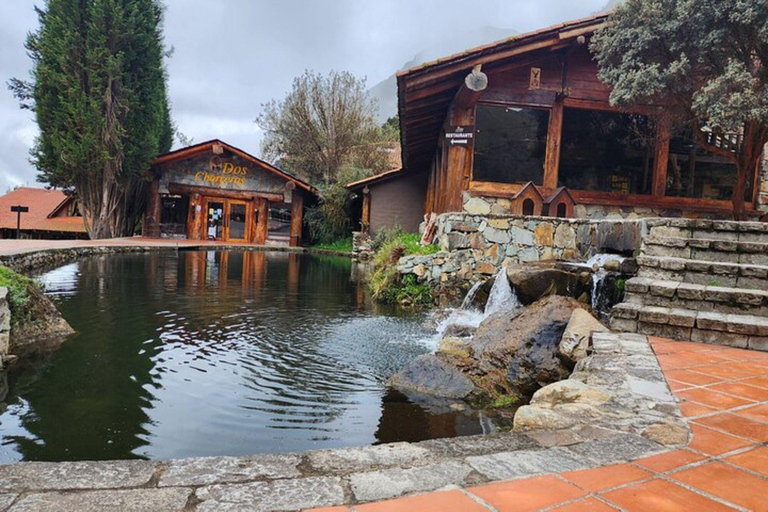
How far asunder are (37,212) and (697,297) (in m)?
30.6

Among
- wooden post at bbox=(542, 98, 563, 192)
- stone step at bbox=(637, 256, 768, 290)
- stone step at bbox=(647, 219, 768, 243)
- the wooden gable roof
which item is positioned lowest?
stone step at bbox=(637, 256, 768, 290)

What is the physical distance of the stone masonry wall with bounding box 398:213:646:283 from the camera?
8.30 meters

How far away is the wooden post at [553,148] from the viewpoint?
449 inches

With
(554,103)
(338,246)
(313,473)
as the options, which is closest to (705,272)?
(313,473)

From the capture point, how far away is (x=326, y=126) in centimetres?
2589

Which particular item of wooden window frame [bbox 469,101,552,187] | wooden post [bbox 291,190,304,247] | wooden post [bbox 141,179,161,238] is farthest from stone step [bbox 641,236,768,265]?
wooden post [bbox 141,179,161,238]

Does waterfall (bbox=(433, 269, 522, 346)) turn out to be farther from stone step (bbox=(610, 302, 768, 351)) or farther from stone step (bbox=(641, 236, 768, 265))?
stone step (bbox=(610, 302, 768, 351))

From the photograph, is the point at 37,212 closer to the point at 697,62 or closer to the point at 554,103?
the point at 554,103

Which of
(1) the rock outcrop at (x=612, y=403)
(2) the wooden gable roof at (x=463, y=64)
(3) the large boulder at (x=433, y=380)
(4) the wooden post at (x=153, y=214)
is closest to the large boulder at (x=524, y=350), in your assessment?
(3) the large boulder at (x=433, y=380)

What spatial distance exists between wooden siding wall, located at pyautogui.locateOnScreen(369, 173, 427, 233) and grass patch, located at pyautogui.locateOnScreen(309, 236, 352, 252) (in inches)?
126

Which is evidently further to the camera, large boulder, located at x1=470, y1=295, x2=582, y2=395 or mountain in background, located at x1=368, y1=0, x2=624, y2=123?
mountain in background, located at x1=368, y1=0, x2=624, y2=123

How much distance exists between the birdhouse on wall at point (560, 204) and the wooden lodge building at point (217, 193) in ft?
47.4

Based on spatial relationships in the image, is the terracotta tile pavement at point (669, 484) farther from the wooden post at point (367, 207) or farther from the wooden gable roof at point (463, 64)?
the wooden post at point (367, 207)

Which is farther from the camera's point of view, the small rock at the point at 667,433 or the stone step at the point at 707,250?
the stone step at the point at 707,250
